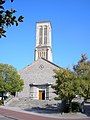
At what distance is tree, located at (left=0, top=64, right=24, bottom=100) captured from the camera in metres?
53.3

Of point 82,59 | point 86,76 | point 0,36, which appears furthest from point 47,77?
point 0,36

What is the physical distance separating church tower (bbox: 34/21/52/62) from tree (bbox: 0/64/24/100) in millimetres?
40434

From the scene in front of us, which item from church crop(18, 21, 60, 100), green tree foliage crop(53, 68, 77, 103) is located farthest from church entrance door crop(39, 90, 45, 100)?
green tree foliage crop(53, 68, 77, 103)

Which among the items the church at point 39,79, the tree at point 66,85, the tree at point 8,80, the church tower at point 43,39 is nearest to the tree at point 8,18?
the tree at point 66,85

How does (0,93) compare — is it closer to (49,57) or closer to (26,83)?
(26,83)

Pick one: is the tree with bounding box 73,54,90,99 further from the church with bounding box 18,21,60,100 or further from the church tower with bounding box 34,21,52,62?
the church tower with bounding box 34,21,52,62

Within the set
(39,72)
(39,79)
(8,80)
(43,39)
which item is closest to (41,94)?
(39,79)

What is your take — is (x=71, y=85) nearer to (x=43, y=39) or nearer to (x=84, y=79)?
(x=84, y=79)

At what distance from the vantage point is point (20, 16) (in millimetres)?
6105

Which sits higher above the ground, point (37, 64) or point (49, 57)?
point (49, 57)

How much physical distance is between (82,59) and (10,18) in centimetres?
5929

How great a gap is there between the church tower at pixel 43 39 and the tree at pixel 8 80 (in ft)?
133

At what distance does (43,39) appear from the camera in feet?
317

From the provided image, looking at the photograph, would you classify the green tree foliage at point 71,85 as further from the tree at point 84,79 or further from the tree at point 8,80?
the tree at point 8,80
